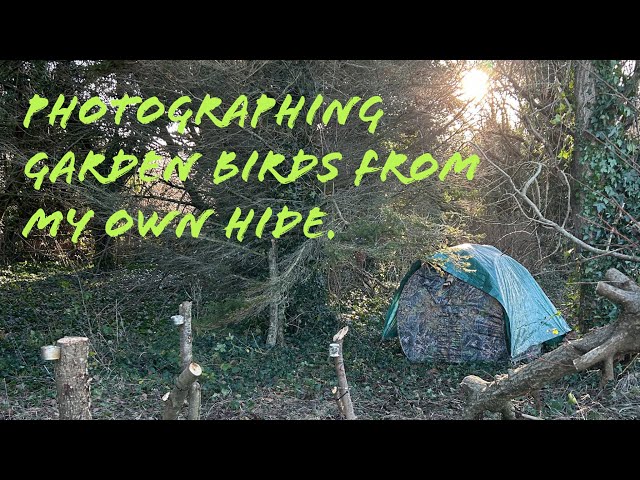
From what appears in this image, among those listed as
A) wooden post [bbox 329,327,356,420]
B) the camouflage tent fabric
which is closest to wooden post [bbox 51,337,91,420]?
wooden post [bbox 329,327,356,420]

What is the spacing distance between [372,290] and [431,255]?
10.6 ft

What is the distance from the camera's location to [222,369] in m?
6.97

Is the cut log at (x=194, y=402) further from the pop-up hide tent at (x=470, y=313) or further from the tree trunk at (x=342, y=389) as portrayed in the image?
the pop-up hide tent at (x=470, y=313)

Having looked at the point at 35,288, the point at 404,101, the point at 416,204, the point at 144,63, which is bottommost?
the point at 35,288

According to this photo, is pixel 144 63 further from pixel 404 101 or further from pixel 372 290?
pixel 372 290

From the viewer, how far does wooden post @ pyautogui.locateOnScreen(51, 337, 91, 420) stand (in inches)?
145

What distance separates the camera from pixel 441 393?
22.5 feet

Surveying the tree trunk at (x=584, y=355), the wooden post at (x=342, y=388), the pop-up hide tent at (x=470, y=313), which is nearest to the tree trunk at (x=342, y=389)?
the wooden post at (x=342, y=388)

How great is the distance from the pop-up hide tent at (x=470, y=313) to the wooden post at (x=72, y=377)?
5.01 m

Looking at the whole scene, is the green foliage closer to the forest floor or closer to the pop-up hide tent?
the pop-up hide tent

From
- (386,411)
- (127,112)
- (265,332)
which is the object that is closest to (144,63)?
(127,112)

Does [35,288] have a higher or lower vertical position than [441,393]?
higher

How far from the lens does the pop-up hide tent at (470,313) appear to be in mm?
7906

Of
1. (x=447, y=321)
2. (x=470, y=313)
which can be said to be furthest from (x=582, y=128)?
(x=447, y=321)
